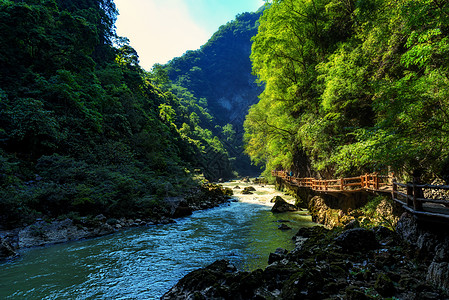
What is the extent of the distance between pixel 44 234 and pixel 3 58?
50.1 ft

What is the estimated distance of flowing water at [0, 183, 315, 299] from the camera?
5895mm

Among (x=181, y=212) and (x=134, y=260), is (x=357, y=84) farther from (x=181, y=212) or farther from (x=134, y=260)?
(x=181, y=212)

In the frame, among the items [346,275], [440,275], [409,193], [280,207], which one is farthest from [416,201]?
[280,207]

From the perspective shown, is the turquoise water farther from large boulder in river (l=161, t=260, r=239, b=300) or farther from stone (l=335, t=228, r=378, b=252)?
stone (l=335, t=228, r=378, b=252)

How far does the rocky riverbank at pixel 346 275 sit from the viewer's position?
4.33 m

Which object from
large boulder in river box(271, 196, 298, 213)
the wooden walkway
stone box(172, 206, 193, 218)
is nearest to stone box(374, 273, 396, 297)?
the wooden walkway

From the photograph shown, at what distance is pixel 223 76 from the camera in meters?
125

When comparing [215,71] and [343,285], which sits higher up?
[215,71]

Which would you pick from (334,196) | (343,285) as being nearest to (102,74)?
(334,196)

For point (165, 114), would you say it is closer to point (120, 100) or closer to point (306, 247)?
point (120, 100)

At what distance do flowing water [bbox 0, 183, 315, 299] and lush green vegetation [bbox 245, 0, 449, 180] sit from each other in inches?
209

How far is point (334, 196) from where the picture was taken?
1274 cm

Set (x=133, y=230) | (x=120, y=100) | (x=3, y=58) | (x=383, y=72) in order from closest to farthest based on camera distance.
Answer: (x=383, y=72) < (x=133, y=230) < (x=3, y=58) < (x=120, y=100)

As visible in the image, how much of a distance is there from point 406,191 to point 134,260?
9694mm
